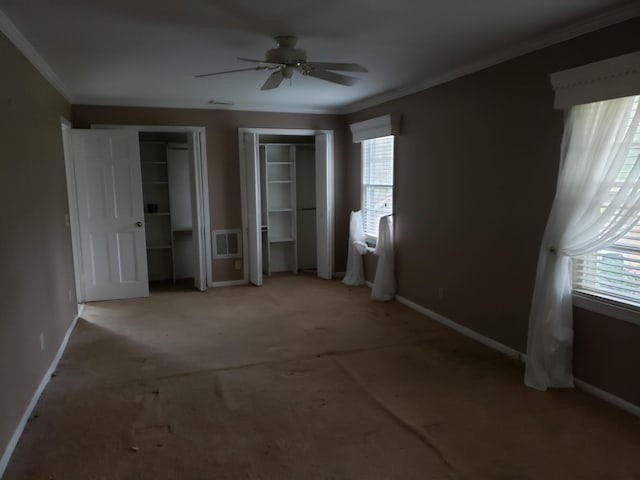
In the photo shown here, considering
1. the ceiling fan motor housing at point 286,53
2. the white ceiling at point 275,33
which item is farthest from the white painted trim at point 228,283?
the ceiling fan motor housing at point 286,53

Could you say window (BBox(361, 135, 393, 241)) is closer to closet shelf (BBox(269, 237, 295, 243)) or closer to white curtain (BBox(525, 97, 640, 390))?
closet shelf (BBox(269, 237, 295, 243))

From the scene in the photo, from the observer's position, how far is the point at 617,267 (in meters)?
2.95

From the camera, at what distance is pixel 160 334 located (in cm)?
432

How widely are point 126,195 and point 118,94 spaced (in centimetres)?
117

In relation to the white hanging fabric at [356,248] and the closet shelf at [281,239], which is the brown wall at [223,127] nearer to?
the white hanging fabric at [356,248]

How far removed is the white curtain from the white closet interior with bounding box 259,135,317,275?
432 cm

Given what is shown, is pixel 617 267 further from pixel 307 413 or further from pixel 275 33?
pixel 275 33

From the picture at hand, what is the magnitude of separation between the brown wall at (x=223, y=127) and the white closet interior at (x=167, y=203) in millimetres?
494

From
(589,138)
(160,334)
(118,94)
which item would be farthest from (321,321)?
(118,94)

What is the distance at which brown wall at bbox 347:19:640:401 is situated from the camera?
324cm

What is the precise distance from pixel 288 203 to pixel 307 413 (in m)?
4.54

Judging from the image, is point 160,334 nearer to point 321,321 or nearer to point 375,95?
point 321,321

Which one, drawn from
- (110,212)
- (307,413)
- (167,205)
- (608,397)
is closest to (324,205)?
(167,205)

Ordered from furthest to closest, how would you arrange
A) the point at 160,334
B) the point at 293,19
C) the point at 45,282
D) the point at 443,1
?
the point at 160,334, the point at 45,282, the point at 293,19, the point at 443,1
